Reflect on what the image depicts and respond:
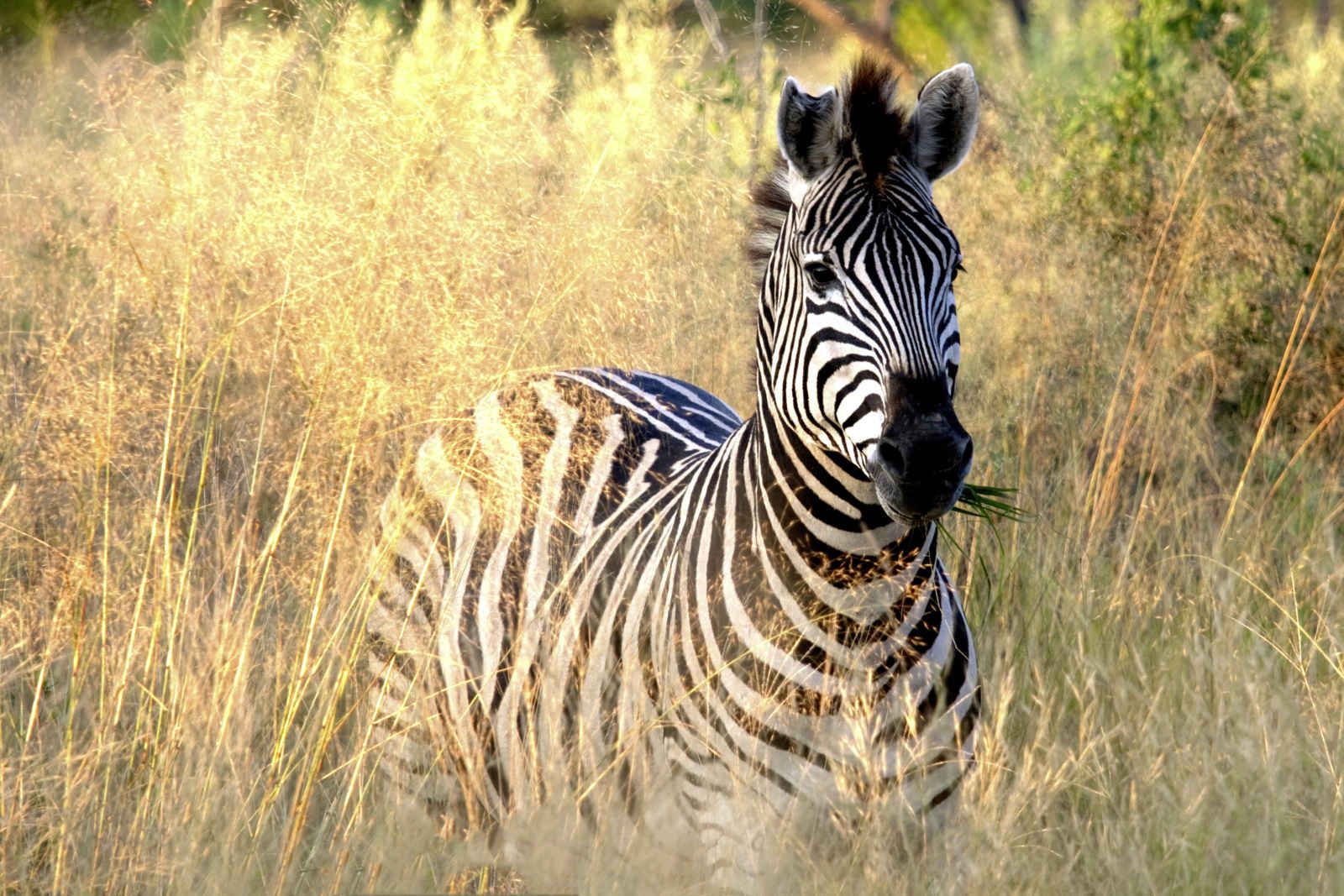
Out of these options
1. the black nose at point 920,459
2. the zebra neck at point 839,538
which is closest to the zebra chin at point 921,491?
the black nose at point 920,459

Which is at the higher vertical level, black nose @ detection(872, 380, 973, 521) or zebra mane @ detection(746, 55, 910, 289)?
zebra mane @ detection(746, 55, 910, 289)

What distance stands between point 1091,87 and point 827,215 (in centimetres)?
362

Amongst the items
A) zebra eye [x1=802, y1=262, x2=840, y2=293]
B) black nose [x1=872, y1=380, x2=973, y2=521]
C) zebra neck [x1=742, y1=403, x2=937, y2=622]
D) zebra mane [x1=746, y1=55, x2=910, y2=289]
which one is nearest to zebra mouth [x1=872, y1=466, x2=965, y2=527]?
black nose [x1=872, y1=380, x2=973, y2=521]

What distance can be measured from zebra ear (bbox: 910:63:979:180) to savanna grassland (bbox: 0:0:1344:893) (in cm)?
81

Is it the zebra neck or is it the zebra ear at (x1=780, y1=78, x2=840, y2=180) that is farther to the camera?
A: the zebra ear at (x1=780, y1=78, x2=840, y2=180)

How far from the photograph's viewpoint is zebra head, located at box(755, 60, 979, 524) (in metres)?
2.54

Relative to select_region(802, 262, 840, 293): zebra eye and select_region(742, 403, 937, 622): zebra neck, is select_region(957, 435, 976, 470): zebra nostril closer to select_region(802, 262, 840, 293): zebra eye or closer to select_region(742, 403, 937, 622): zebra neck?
select_region(742, 403, 937, 622): zebra neck

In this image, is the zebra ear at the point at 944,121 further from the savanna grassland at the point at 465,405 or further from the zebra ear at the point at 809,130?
the savanna grassland at the point at 465,405

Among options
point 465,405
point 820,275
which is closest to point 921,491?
point 820,275

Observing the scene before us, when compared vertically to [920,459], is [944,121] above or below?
above

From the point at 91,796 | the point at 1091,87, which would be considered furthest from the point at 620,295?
the point at 1091,87

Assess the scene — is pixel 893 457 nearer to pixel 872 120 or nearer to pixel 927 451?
pixel 927 451

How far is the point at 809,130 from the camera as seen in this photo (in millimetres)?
2957

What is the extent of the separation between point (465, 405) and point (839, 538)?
0.92 m
